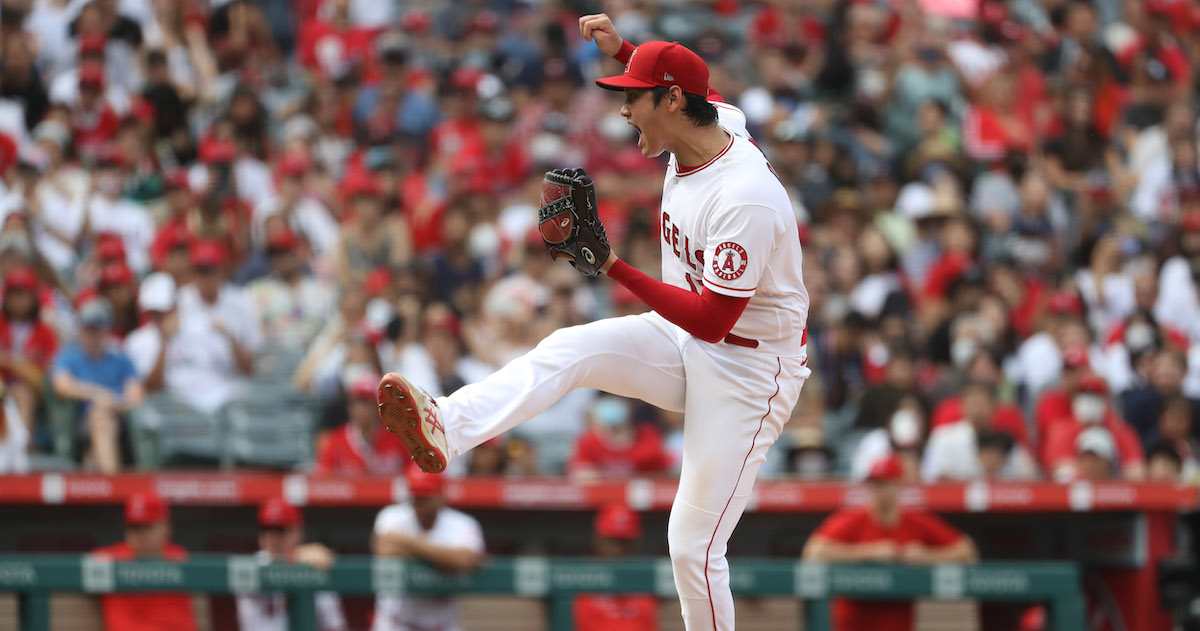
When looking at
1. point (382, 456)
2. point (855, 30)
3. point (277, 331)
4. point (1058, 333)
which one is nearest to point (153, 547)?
point (382, 456)

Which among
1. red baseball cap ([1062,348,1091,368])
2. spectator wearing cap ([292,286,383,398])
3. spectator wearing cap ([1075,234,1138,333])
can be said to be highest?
spectator wearing cap ([292,286,383,398])

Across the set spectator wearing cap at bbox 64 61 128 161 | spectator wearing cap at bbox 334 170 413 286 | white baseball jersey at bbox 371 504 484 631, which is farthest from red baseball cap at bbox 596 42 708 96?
spectator wearing cap at bbox 64 61 128 161

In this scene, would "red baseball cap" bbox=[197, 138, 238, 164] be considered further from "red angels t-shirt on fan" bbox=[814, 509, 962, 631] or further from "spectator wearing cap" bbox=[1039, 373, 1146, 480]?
"spectator wearing cap" bbox=[1039, 373, 1146, 480]

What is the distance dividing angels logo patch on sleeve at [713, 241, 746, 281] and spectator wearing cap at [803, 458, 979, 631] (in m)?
3.16

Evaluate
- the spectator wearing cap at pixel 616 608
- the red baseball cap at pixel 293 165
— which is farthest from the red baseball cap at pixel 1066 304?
the red baseball cap at pixel 293 165

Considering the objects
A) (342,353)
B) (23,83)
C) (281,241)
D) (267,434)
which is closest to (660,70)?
(267,434)

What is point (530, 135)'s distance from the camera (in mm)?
12203

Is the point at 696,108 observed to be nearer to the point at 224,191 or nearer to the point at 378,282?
the point at 378,282

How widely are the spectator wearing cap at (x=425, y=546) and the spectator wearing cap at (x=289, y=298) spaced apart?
8.59ft

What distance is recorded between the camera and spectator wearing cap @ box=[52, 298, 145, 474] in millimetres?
8750

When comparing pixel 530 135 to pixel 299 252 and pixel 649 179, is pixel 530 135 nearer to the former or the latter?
pixel 649 179

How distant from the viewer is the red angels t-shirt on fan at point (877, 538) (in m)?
7.59

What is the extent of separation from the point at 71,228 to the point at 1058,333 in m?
6.85

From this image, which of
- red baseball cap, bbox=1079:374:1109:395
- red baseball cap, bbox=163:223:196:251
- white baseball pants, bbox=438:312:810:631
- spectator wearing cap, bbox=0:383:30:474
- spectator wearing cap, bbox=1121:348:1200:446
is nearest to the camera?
white baseball pants, bbox=438:312:810:631
